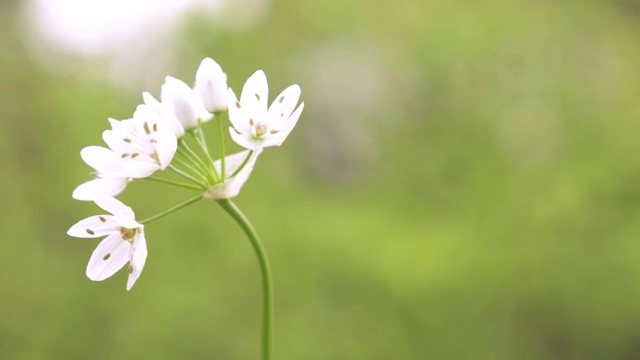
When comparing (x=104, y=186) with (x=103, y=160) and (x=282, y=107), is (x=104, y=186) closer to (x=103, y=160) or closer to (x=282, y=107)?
(x=103, y=160)

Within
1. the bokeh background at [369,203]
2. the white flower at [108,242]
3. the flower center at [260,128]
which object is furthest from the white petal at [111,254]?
the bokeh background at [369,203]

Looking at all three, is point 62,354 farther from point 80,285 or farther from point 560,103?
point 560,103

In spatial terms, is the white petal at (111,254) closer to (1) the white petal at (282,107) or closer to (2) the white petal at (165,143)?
(2) the white petal at (165,143)

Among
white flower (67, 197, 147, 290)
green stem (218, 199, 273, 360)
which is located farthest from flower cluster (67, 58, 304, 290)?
green stem (218, 199, 273, 360)

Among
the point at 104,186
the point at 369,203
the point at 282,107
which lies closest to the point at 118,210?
the point at 104,186

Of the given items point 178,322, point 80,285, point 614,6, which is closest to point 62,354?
point 80,285

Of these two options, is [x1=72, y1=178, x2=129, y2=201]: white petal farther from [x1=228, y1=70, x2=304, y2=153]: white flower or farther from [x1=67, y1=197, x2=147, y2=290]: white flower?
[x1=228, y1=70, x2=304, y2=153]: white flower
